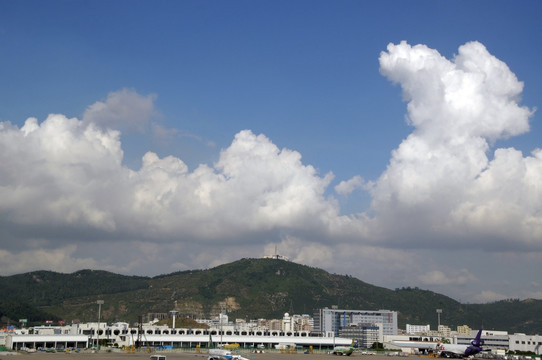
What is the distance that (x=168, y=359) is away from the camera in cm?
Result: 12362

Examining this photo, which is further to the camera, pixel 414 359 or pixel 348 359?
pixel 414 359

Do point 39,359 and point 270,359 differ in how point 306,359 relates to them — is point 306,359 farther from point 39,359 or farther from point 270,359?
point 39,359

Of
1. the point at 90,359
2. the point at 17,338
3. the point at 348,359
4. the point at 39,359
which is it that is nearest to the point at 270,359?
the point at 348,359

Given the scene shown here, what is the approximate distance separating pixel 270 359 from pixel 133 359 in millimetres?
30052

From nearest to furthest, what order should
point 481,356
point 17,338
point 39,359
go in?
1. point 39,359
2. point 481,356
3. point 17,338

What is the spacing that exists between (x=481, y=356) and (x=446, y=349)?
999 cm

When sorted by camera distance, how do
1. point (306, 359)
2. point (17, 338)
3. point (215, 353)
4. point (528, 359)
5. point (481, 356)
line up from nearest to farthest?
1. point (215, 353)
2. point (306, 359)
3. point (528, 359)
4. point (481, 356)
5. point (17, 338)

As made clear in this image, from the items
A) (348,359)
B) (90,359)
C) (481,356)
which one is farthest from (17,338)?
(481,356)

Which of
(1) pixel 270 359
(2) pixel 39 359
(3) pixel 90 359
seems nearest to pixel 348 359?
(1) pixel 270 359

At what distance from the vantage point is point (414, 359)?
14925 cm

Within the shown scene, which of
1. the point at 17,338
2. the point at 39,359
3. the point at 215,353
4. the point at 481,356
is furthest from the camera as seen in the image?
the point at 17,338

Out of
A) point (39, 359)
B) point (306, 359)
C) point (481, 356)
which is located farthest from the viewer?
point (481, 356)

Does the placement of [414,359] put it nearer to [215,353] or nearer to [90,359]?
[215,353]

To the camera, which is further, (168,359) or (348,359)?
(348,359)
